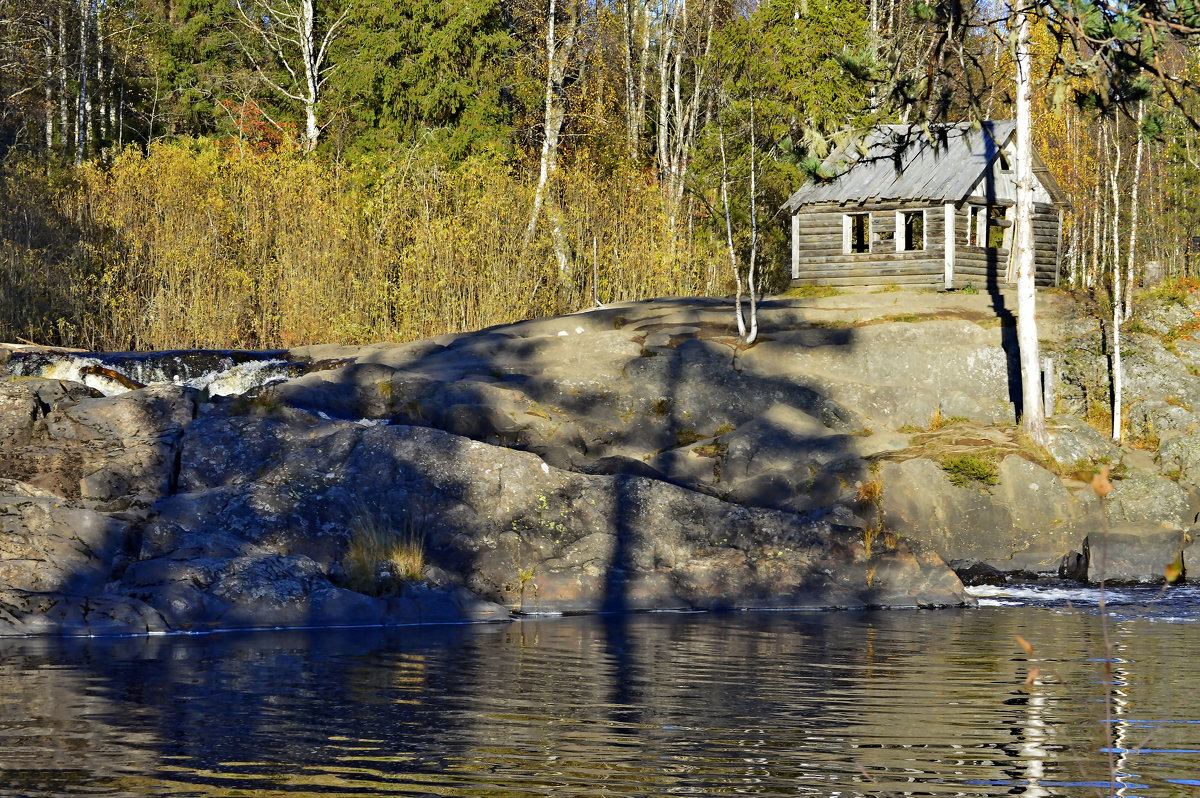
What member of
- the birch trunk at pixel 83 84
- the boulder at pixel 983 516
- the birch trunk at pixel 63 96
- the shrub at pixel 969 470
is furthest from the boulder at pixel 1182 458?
the birch trunk at pixel 63 96

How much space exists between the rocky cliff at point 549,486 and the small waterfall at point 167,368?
88cm

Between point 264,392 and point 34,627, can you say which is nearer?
point 34,627

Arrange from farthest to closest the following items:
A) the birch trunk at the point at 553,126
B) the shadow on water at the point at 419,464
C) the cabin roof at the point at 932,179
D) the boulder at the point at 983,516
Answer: the cabin roof at the point at 932,179 < the birch trunk at the point at 553,126 < the boulder at the point at 983,516 < the shadow on water at the point at 419,464

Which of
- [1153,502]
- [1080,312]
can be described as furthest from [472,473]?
[1080,312]

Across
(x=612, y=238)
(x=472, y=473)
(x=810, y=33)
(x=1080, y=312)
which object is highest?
(x=810, y=33)

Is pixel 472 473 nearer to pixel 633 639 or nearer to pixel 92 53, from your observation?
pixel 633 639

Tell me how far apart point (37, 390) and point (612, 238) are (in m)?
14.7

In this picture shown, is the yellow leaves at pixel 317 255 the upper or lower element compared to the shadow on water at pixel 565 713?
upper

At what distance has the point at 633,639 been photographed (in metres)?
12.3

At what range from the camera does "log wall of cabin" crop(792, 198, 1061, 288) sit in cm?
2834

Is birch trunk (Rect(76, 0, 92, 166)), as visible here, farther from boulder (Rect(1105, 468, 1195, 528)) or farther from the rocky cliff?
boulder (Rect(1105, 468, 1195, 528))

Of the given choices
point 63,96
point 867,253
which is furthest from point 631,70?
point 63,96

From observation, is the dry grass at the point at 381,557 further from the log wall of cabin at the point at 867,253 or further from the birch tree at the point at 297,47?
the birch tree at the point at 297,47

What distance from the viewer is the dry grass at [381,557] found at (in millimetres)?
13953
